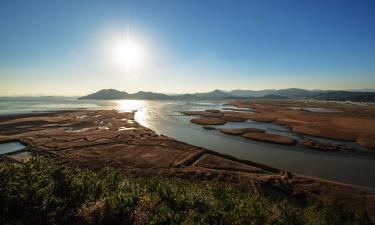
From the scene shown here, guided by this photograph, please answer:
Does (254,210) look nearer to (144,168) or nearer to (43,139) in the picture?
(144,168)

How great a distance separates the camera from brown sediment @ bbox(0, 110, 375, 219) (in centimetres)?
2608

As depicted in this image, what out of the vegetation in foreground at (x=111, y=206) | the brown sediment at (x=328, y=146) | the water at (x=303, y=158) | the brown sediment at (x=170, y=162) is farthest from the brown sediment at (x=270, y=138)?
the vegetation in foreground at (x=111, y=206)

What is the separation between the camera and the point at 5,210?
12.5 metres

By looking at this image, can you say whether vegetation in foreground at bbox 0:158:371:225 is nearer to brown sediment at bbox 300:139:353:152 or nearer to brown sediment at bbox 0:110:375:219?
brown sediment at bbox 0:110:375:219

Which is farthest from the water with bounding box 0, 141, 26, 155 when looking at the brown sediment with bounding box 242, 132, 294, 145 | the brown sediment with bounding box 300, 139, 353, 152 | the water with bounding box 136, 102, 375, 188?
the brown sediment with bounding box 300, 139, 353, 152

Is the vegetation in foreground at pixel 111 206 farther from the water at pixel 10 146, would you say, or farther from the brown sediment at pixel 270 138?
the water at pixel 10 146

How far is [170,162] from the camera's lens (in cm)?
3644

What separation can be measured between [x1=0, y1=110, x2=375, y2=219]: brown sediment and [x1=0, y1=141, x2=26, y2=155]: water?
4.43 feet

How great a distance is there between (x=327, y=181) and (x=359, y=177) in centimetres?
576

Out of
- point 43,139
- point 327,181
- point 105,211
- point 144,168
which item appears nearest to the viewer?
point 105,211

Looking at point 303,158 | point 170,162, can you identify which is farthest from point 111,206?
point 303,158

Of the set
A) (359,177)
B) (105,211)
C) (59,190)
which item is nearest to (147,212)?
(105,211)

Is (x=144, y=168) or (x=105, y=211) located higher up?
(x=105, y=211)

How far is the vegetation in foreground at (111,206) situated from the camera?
13219 millimetres
